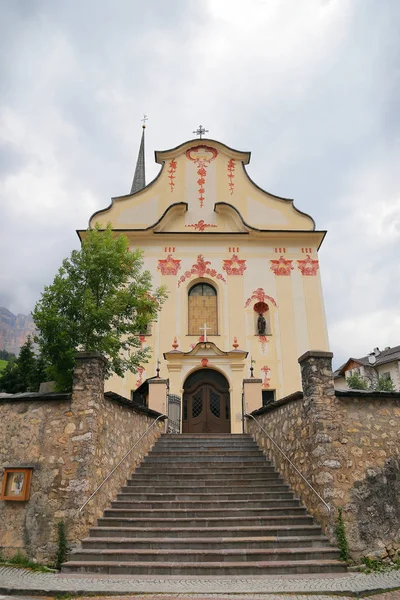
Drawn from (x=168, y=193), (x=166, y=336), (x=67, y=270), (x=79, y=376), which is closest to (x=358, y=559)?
(x=79, y=376)

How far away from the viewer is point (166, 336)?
18.9 metres

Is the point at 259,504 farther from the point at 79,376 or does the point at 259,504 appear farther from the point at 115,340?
the point at 115,340

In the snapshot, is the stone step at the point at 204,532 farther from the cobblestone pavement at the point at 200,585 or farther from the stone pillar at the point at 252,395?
the stone pillar at the point at 252,395

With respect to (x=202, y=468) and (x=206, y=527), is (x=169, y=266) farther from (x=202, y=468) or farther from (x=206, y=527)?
(x=206, y=527)

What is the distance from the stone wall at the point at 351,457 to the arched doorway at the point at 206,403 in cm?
845

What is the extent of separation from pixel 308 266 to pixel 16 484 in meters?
15.9

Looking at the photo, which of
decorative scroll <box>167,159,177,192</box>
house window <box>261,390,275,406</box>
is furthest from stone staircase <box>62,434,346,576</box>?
decorative scroll <box>167,159,177,192</box>

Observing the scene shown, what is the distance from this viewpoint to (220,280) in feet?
65.5

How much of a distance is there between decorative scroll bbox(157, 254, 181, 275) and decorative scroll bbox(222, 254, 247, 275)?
6.96 feet

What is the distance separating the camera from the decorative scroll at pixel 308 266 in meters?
20.3

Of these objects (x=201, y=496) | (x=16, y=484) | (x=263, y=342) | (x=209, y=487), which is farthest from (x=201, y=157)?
(x=16, y=484)

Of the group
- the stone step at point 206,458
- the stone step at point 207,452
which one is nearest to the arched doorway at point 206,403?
the stone step at point 207,452

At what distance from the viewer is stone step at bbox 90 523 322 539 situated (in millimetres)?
7363

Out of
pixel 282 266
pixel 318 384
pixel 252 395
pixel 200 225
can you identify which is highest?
pixel 200 225
